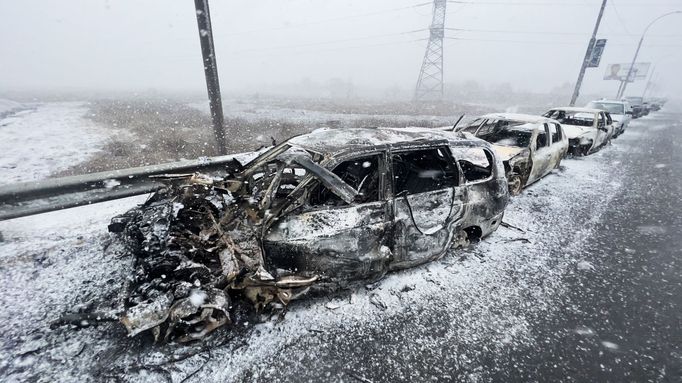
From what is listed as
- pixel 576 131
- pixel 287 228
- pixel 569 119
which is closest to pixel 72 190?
pixel 287 228

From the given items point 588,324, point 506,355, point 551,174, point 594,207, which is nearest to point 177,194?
point 506,355

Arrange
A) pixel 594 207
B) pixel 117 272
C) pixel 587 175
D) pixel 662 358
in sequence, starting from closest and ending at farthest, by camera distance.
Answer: pixel 662 358
pixel 117 272
pixel 594 207
pixel 587 175

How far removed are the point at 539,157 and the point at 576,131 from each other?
13.4 feet

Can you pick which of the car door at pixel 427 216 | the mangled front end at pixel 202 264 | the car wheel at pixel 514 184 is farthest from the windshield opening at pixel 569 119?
the mangled front end at pixel 202 264

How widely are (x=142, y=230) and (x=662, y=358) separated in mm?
5211

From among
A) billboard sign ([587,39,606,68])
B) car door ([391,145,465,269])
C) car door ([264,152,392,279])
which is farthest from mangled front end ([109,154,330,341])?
billboard sign ([587,39,606,68])

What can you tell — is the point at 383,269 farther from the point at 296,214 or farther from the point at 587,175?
the point at 587,175

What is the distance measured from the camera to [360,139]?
3438mm

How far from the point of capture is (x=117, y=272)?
3605mm

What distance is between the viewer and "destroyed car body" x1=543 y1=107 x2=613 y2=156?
916 cm

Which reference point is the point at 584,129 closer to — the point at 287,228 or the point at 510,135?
the point at 510,135

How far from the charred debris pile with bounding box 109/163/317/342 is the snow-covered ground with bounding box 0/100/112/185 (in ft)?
18.2

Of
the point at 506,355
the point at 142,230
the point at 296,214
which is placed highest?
the point at 296,214

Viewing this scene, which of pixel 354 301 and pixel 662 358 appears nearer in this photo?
pixel 662 358
